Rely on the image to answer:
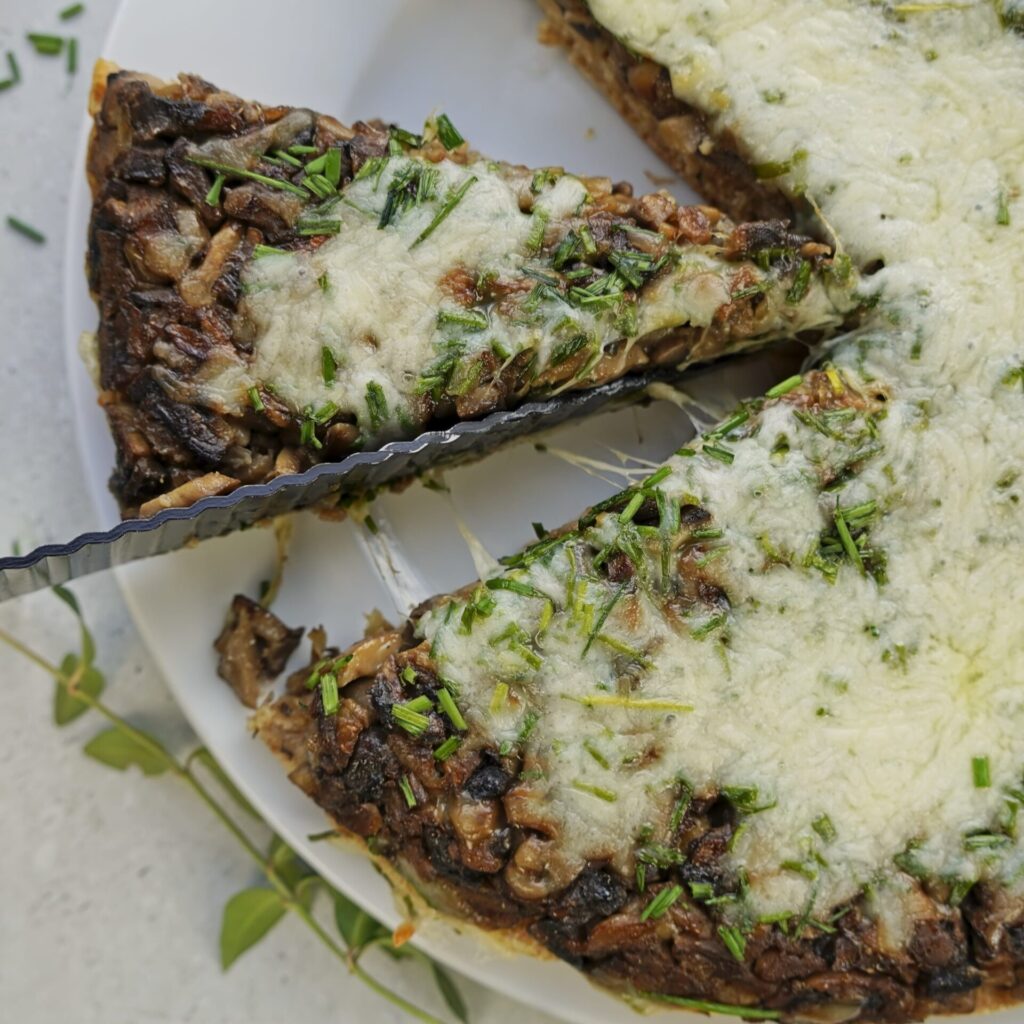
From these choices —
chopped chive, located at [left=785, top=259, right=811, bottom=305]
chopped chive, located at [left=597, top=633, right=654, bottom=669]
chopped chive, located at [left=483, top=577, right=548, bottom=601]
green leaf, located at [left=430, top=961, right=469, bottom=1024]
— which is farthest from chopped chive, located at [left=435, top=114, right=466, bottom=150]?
green leaf, located at [left=430, top=961, right=469, bottom=1024]

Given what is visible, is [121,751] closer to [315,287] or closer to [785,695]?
[315,287]

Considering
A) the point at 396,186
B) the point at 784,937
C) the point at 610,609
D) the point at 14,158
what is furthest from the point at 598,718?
the point at 14,158

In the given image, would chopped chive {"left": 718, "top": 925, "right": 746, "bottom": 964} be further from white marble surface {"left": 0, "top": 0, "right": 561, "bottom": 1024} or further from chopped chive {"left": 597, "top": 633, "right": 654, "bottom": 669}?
white marble surface {"left": 0, "top": 0, "right": 561, "bottom": 1024}

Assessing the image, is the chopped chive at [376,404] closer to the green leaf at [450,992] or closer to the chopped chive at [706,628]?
the chopped chive at [706,628]

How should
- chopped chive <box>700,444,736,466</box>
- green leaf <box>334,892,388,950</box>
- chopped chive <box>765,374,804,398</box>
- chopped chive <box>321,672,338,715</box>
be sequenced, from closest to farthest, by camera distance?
chopped chive <box>321,672,338,715</box>, chopped chive <box>700,444,736,466</box>, chopped chive <box>765,374,804,398</box>, green leaf <box>334,892,388,950</box>

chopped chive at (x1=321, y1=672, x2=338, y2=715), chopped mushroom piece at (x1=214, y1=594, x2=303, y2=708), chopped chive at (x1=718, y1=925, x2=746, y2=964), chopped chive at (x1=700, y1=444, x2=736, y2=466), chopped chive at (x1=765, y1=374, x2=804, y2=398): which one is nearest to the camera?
chopped chive at (x1=718, y1=925, x2=746, y2=964)

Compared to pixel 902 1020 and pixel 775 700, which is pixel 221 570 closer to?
pixel 775 700
